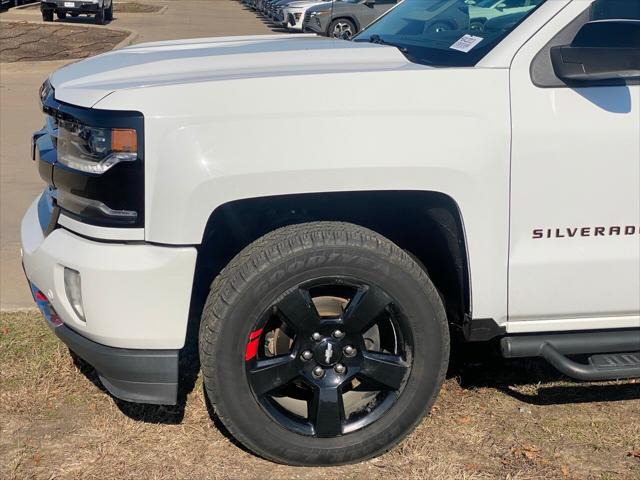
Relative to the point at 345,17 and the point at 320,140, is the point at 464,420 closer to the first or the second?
the point at 320,140

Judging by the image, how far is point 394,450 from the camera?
11.1ft

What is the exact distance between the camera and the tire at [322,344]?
294 centimetres

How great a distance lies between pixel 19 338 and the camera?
4.39 meters

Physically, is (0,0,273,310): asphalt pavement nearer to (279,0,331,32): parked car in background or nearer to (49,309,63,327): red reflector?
(49,309,63,327): red reflector

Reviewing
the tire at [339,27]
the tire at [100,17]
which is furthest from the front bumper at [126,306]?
the tire at [100,17]

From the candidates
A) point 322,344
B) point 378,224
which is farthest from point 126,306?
point 378,224

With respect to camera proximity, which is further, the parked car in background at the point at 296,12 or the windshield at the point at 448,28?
the parked car in background at the point at 296,12

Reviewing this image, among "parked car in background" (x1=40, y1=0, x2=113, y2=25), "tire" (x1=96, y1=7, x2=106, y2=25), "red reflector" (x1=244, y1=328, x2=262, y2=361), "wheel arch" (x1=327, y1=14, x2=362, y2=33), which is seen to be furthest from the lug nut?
"tire" (x1=96, y1=7, x2=106, y2=25)

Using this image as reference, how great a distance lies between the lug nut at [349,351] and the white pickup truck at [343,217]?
3cm

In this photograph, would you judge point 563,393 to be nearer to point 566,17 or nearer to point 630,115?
point 630,115

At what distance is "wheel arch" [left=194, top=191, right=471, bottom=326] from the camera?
3.03 m

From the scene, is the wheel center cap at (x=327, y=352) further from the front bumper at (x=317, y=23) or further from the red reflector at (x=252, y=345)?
the front bumper at (x=317, y=23)

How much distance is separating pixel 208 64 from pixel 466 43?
1.08 m

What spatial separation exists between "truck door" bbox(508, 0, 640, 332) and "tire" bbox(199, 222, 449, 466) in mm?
→ 419
